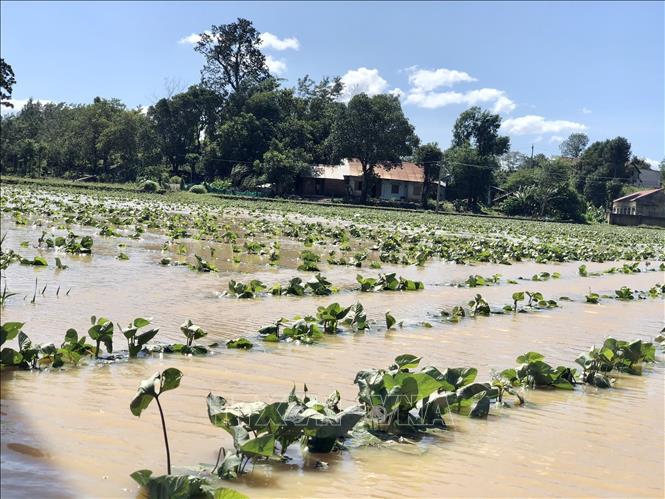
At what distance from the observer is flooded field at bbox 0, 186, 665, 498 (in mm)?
3242

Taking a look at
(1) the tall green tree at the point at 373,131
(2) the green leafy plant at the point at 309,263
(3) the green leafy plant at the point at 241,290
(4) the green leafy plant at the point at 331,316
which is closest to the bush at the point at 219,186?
(1) the tall green tree at the point at 373,131

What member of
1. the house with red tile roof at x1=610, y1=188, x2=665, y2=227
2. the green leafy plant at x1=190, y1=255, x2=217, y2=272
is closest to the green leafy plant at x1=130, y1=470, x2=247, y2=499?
the green leafy plant at x1=190, y1=255, x2=217, y2=272

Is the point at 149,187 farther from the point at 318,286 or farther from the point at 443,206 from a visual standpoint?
the point at 318,286

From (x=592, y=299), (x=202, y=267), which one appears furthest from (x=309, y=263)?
(x=592, y=299)

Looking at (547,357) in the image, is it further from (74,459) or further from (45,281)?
(45,281)

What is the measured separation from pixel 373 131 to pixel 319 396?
48.7 meters

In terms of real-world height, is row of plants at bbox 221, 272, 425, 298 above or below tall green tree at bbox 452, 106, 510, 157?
below

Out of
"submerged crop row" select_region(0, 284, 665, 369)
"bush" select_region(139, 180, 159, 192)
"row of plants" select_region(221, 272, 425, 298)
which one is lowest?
"submerged crop row" select_region(0, 284, 665, 369)

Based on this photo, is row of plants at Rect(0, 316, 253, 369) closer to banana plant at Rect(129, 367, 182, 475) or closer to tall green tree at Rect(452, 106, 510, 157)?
banana plant at Rect(129, 367, 182, 475)

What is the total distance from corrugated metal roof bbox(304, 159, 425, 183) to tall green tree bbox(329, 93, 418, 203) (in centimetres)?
214

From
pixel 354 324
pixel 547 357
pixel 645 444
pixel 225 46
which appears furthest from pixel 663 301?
pixel 225 46

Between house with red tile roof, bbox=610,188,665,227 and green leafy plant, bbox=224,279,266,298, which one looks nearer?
green leafy plant, bbox=224,279,266,298

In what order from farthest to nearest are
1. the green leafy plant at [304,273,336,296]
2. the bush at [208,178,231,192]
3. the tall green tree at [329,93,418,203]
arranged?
1. the bush at [208,178,231,192]
2. the tall green tree at [329,93,418,203]
3. the green leafy plant at [304,273,336,296]

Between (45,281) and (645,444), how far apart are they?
6.93m
